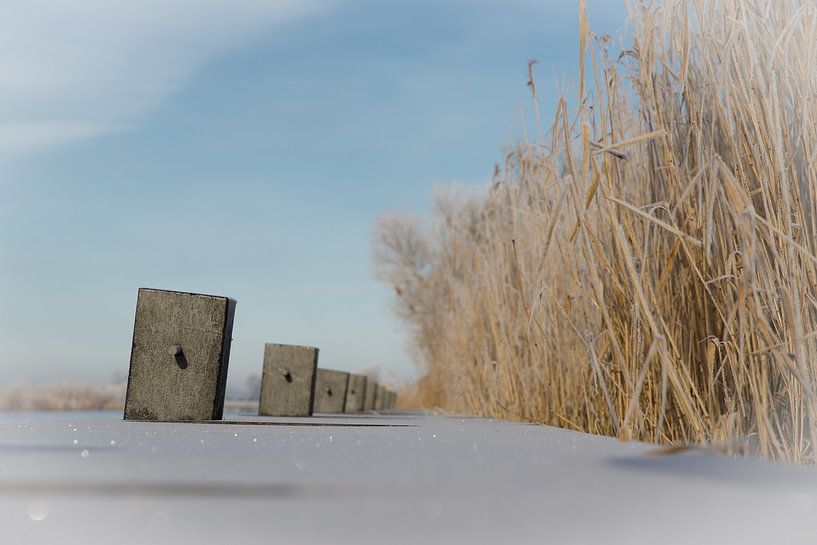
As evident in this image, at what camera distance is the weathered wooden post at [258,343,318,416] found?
3830 millimetres

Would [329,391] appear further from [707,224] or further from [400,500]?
[400,500]

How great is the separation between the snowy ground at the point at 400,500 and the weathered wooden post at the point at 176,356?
4.25 feet

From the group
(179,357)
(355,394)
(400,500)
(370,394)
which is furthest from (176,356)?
(370,394)

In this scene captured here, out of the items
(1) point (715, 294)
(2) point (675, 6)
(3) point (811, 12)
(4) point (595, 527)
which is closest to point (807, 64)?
(3) point (811, 12)

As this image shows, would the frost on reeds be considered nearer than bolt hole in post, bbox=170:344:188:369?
Yes

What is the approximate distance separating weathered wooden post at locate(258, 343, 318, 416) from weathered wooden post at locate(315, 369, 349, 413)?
4.60 ft

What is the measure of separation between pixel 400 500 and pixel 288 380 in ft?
10.8

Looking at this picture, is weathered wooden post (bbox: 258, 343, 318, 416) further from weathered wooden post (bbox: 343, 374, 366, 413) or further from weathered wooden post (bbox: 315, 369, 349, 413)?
weathered wooden post (bbox: 343, 374, 366, 413)

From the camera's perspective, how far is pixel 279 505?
2.22 feet

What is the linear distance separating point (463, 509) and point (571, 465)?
29cm

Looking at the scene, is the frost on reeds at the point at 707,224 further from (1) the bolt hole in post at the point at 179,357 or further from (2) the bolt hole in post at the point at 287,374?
(2) the bolt hole in post at the point at 287,374

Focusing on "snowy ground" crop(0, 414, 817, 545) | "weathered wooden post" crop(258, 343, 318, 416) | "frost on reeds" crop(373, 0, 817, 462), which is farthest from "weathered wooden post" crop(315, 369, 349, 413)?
"snowy ground" crop(0, 414, 817, 545)

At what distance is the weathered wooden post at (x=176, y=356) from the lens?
7.39 feet

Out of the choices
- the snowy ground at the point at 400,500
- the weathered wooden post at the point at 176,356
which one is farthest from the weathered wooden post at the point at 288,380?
the snowy ground at the point at 400,500
